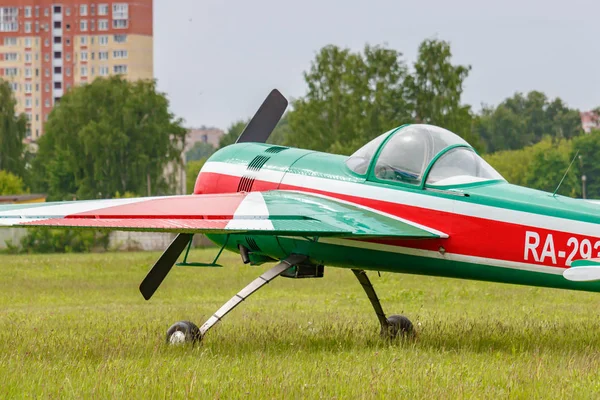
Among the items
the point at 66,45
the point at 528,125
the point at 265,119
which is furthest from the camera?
the point at 66,45

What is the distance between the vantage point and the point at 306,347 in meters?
10.2

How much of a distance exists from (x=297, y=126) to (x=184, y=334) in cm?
6551

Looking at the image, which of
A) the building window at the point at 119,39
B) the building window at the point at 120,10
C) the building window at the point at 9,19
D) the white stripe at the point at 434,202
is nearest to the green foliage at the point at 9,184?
the building window at the point at 119,39

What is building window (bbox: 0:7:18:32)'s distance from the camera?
153 meters

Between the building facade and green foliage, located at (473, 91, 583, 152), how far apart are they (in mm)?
50762

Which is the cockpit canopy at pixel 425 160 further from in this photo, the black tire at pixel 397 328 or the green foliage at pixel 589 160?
the green foliage at pixel 589 160

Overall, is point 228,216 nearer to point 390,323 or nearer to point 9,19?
point 390,323

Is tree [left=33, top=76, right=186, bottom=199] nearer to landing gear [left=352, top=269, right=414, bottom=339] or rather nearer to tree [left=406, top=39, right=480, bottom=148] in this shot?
tree [left=406, top=39, right=480, bottom=148]

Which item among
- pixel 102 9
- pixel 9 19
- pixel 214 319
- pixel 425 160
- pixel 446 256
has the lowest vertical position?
pixel 214 319

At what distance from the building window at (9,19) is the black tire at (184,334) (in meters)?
150

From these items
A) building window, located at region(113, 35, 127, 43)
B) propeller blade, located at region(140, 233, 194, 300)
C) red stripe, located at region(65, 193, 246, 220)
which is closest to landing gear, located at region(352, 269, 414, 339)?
red stripe, located at region(65, 193, 246, 220)

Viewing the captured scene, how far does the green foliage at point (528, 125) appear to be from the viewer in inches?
5177

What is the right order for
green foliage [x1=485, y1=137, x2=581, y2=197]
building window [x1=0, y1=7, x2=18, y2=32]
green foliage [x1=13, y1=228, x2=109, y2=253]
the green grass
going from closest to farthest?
1. the green grass
2. green foliage [x1=13, y1=228, x2=109, y2=253]
3. green foliage [x1=485, y1=137, x2=581, y2=197]
4. building window [x1=0, y1=7, x2=18, y2=32]

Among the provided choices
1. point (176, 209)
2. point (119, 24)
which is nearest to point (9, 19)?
point (119, 24)
